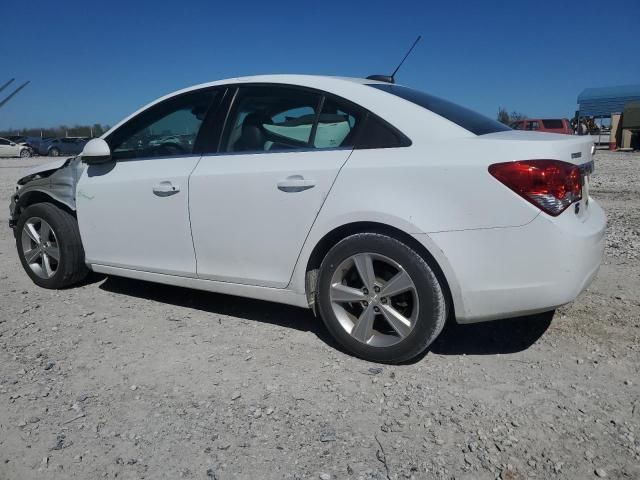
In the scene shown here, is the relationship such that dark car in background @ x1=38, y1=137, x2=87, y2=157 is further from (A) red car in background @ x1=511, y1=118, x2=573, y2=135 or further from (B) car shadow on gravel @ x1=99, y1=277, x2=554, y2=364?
(B) car shadow on gravel @ x1=99, y1=277, x2=554, y2=364

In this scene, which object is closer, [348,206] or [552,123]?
[348,206]

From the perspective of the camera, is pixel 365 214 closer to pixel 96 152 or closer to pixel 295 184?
pixel 295 184

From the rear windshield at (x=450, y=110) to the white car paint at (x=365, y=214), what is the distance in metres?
0.13

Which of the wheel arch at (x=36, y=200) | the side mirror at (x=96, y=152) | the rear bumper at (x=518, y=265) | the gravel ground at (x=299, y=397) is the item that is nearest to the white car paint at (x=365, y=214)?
the rear bumper at (x=518, y=265)

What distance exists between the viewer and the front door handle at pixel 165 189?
3.62 metres

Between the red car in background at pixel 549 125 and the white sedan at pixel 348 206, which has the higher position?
the white sedan at pixel 348 206

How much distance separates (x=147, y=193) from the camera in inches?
149

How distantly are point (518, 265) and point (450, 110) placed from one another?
114 centimetres

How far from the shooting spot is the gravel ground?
89.5 inches

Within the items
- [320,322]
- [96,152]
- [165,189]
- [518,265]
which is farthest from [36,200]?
[518,265]

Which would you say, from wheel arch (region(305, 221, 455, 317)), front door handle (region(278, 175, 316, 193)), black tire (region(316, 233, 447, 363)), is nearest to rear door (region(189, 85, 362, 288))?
front door handle (region(278, 175, 316, 193))

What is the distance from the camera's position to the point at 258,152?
3410mm

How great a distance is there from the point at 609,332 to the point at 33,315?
406 cm

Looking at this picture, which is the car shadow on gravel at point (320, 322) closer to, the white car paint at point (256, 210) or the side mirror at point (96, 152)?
the white car paint at point (256, 210)
